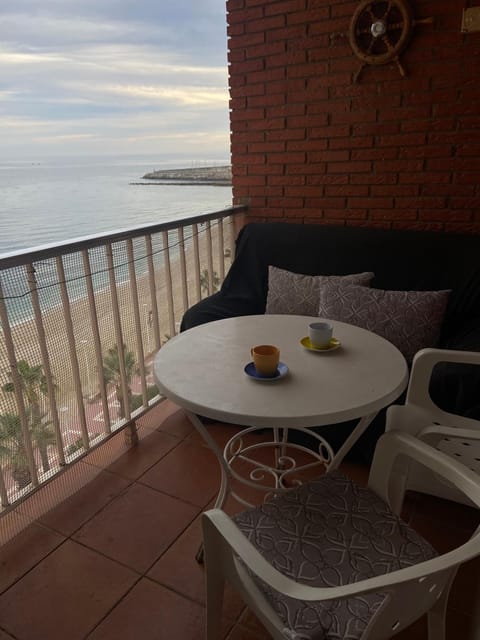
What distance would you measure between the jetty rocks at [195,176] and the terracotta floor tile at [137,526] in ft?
7.25

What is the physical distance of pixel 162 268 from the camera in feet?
7.57

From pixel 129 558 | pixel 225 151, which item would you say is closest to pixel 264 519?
pixel 129 558

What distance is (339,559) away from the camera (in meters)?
0.95

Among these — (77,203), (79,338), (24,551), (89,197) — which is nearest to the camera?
(24,551)

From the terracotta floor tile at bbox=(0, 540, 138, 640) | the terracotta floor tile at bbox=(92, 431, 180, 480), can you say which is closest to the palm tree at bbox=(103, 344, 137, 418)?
the terracotta floor tile at bbox=(92, 431, 180, 480)

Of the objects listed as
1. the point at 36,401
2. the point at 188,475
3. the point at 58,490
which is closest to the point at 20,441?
the point at 36,401

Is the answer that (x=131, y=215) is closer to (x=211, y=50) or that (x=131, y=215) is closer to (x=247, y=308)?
(x=247, y=308)

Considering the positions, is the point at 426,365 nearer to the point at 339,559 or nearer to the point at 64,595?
the point at 339,559

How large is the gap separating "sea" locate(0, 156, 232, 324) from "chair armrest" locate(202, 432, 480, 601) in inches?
42.7

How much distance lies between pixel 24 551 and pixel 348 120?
2723 mm

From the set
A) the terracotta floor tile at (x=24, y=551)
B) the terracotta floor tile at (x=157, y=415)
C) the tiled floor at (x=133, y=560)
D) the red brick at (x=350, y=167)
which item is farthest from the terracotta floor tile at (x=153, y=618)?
the red brick at (x=350, y=167)

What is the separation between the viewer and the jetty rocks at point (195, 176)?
311cm

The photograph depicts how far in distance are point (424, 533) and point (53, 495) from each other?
4.86 feet

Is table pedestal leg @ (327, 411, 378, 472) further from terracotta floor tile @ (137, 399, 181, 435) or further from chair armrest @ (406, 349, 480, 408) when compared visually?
terracotta floor tile @ (137, 399, 181, 435)
